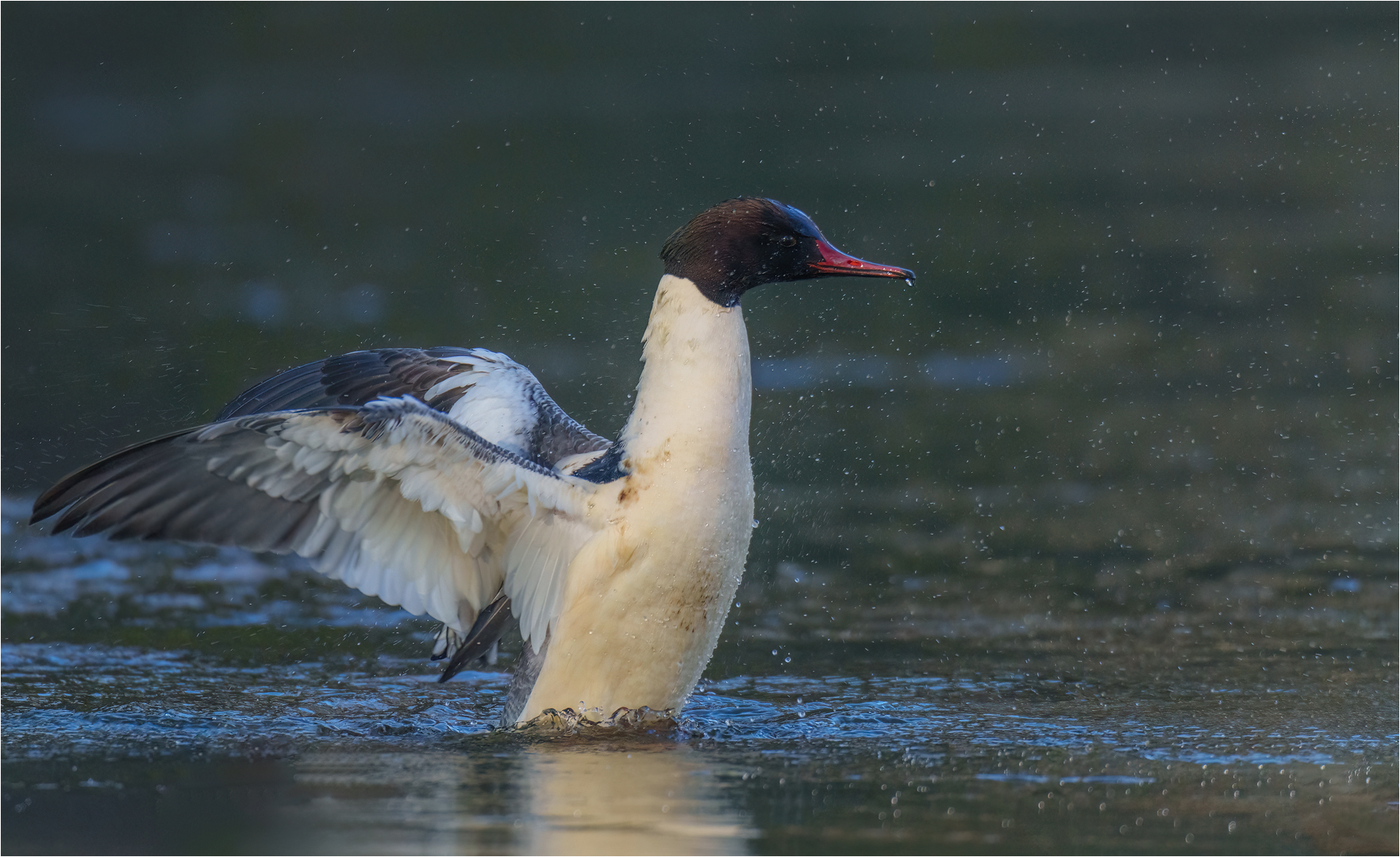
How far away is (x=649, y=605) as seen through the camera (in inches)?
278

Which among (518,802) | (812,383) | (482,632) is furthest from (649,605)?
(812,383)

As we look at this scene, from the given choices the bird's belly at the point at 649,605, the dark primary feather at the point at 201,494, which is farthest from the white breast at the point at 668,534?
the dark primary feather at the point at 201,494

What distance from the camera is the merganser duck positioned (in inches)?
261

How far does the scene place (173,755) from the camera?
6684 mm

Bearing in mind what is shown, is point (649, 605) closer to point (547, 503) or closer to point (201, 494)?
point (547, 503)

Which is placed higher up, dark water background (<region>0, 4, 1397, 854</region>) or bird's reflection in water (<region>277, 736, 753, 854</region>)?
dark water background (<region>0, 4, 1397, 854</region>)

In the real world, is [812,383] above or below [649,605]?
above

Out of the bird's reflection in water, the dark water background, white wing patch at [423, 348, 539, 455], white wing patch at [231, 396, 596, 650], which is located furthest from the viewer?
white wing patch at [423, 348, 539, 455]

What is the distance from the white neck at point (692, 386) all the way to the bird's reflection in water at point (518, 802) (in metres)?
1.10

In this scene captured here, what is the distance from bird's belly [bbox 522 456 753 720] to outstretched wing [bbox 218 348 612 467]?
0.87 metres

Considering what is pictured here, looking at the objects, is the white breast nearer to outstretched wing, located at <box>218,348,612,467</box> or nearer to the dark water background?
the dark water background

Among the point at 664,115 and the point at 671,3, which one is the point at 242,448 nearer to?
the point at 664,115

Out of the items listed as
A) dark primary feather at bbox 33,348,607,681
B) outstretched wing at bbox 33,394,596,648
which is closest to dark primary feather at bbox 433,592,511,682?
outstretched wing at bbox 33,394,596,648

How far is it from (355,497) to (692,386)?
1.29 metres
